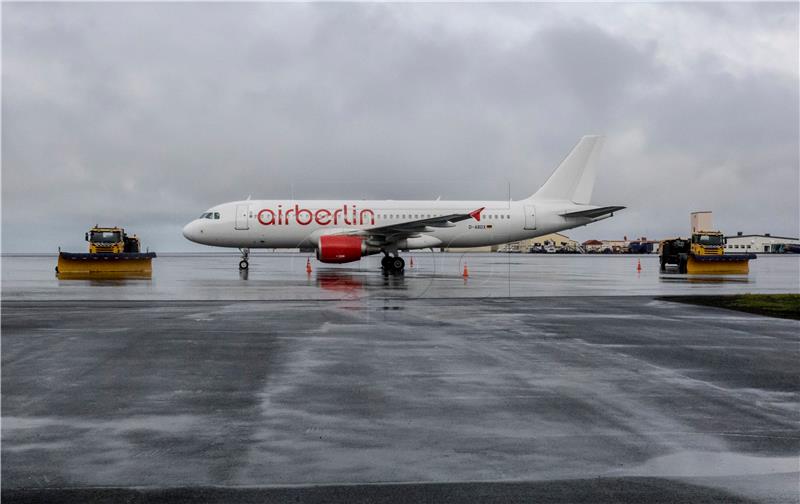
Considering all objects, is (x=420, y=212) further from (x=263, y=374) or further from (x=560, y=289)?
(x=263, y=374)

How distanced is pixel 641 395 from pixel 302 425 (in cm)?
355

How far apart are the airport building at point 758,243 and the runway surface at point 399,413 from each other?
138 metres

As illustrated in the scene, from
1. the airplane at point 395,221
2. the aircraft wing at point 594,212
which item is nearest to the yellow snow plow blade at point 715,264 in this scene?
the aircraft wing at point 594,212

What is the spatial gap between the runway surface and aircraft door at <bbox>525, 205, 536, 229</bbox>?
85.6 feet

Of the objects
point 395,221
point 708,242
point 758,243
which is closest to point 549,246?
point 758,243

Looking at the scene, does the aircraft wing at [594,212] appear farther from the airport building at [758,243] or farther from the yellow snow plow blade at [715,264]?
the airport building at [758,243]

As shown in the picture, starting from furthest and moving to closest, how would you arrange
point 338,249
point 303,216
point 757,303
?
1. point 303,216
2. point 338,249
3. point 757,303

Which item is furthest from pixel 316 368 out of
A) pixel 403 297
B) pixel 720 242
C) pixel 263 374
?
pixel 720 242

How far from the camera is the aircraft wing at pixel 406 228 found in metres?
30.5

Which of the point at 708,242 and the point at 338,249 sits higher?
the point at 708,242

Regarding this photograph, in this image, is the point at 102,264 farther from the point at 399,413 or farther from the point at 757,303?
the point at 399,413

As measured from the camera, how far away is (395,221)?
1393 inches

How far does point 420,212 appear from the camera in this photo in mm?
36406

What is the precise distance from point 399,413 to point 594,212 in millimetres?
33804
